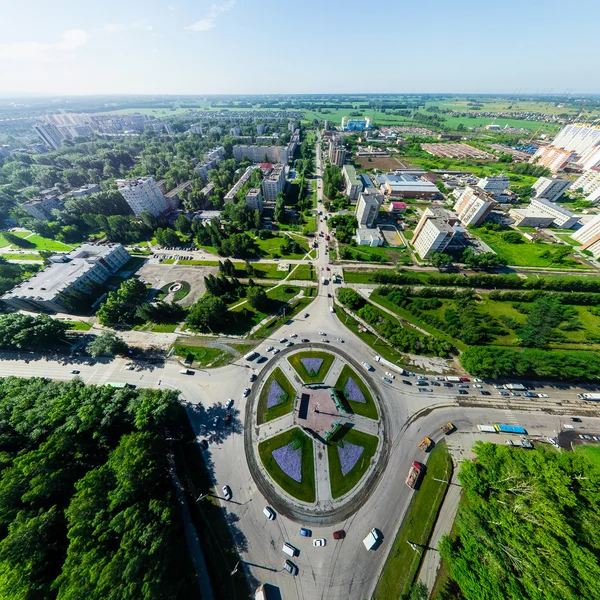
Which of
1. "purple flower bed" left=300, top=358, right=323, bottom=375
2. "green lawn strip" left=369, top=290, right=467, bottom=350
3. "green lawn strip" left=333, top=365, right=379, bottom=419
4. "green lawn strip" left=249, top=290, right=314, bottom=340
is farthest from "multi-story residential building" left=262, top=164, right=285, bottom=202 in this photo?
"green lawn strip" left=333, top=365, right=379, bottom=419

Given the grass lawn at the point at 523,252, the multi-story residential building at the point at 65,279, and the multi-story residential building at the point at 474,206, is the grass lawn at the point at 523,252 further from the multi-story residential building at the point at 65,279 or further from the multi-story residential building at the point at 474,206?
the multi-story residential building at the point at 65,279

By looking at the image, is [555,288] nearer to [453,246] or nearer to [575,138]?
[453,246]

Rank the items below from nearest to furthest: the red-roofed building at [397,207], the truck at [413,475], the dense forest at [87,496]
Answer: the dense forest at [87,496]
the truck at [413,475]
the red-roofed building at [397,207]

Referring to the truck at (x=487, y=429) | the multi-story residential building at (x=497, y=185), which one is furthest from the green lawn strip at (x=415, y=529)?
the multi-story residential building at (x=497, y=185)

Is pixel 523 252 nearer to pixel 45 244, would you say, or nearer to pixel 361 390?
pixel 361 390

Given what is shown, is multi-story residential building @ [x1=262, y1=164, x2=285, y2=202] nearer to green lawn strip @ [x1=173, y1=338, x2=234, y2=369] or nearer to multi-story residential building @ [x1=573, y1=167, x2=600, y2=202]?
green lawn strip @ [x1=173, y1=338, x2=234, y2=369]

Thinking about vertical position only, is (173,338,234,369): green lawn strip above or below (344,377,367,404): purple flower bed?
above

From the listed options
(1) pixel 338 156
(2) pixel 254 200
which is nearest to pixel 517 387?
(2) pixel 254 200
